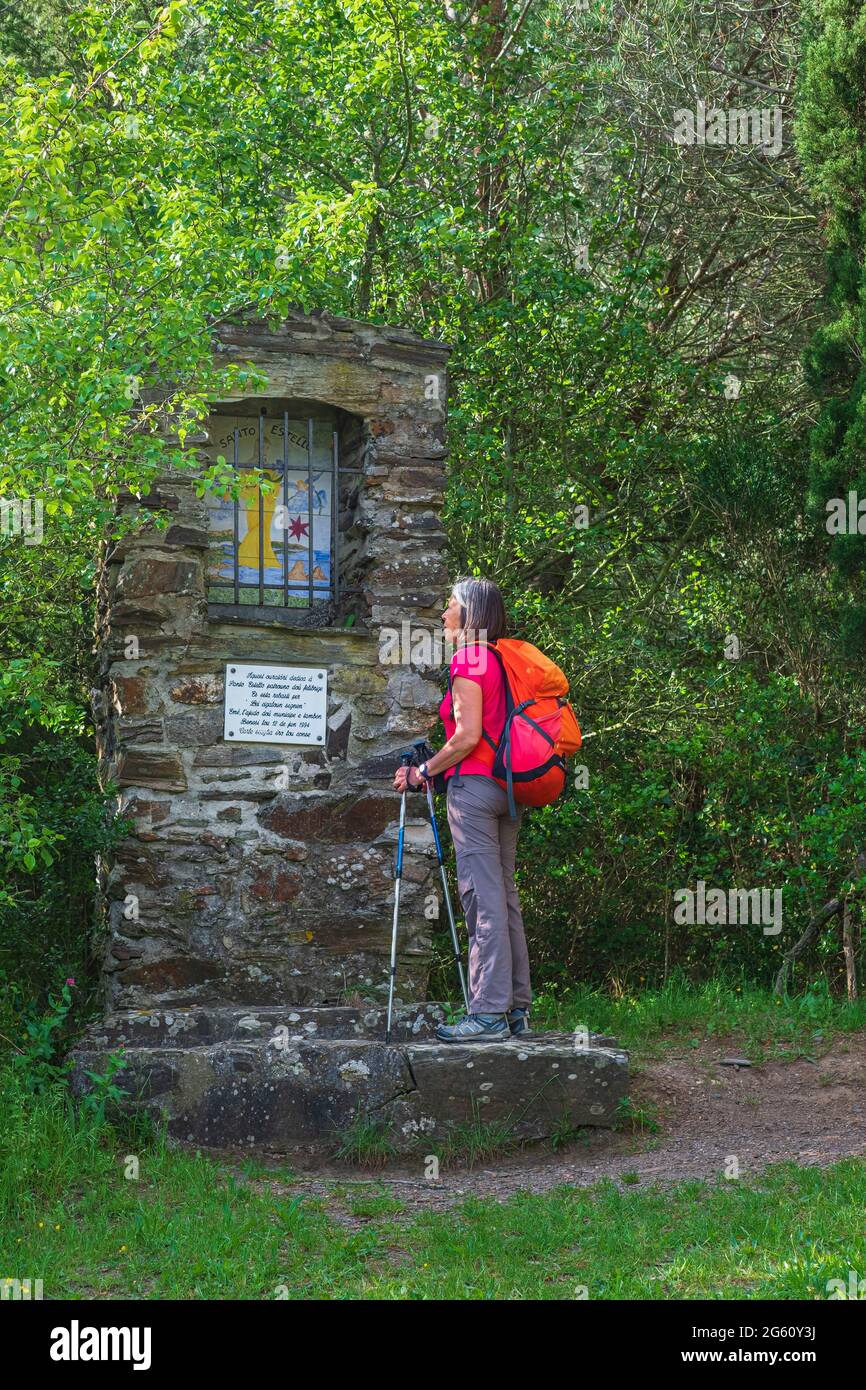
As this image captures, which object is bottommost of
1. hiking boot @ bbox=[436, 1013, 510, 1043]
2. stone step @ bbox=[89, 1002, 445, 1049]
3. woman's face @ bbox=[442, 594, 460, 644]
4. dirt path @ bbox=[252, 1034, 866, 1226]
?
dirt path @ bbox=[252, 1034, 866, 1226]

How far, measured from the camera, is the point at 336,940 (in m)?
6.43

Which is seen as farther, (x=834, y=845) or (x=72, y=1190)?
(x=834, y=845)

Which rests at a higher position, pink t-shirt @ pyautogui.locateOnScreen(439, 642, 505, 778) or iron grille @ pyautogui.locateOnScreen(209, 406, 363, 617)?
iron grille @ pyautogui.locateOnScreen(209, 406, 363, 617)

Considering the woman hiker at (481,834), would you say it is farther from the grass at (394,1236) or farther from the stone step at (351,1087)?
the grass at (394,1236)

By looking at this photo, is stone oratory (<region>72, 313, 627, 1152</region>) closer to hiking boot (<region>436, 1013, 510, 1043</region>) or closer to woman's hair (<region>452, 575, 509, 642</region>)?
hiking boot (<region>436, 1013, 510, 1043</region>)

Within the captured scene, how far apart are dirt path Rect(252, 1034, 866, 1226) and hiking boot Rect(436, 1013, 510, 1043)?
46 cm

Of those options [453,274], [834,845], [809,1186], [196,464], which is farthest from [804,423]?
[809,1186]

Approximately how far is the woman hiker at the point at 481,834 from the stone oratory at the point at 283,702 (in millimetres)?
358

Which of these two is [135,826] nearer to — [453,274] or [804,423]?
[453,274]

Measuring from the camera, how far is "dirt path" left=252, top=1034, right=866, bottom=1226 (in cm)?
488

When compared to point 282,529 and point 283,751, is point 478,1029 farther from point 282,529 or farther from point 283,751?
point 282,529

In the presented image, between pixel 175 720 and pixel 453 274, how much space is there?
3.74 m

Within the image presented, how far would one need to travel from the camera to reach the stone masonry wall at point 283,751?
6250 millimetres

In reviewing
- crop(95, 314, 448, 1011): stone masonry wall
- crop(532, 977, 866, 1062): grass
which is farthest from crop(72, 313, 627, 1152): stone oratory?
crop(532, 977, 866, 1062): grass
